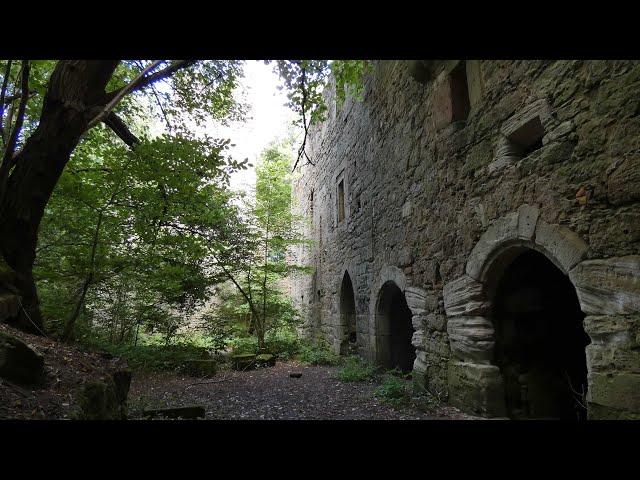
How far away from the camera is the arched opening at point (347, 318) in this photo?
324 inches

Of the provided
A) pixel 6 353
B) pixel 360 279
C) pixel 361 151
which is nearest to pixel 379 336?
pixel 360 279

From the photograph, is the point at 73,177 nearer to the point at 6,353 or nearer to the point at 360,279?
the point at 6,353

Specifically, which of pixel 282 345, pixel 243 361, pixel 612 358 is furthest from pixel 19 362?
pixel 282 345

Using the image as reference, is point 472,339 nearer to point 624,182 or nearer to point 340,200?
point 624,182

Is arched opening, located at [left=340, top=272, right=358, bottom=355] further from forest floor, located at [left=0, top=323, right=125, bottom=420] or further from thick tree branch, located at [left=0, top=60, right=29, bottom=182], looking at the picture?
thick tree branch, located at [left=0, top=60, right=29, bottom=182]

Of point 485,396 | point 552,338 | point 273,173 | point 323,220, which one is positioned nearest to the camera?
point 485,396

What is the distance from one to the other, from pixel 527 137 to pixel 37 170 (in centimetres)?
476

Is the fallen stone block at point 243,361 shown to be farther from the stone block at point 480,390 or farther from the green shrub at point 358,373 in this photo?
the stone block at point 480,390

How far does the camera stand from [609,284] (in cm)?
230

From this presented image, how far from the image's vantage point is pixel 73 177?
4379mm

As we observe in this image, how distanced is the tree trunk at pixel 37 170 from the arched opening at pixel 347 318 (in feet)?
20.0

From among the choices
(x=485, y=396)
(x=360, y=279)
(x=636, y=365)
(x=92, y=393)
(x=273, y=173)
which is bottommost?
(x=485, y=396)

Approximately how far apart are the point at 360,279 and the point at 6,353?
5775 mm
